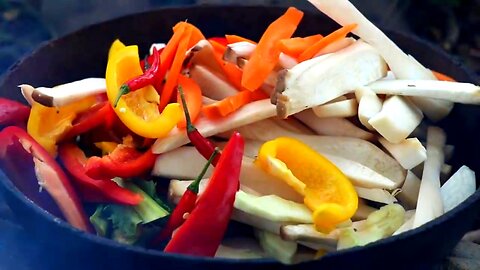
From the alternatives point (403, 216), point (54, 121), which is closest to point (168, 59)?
point (54, 121)

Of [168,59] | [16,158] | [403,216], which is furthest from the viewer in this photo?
[168,59]

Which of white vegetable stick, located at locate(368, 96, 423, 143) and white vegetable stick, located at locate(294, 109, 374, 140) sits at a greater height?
white vegetable stick, located at locate(368, 96, 423, 143)

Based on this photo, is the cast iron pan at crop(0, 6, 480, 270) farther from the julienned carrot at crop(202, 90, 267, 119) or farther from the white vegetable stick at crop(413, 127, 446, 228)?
the julienned carrot at crop(202, 90, 267, 119)

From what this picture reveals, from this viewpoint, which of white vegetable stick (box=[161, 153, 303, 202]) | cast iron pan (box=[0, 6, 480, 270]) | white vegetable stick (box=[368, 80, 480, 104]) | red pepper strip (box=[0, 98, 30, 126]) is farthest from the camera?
red pepper strip (box=[0, 98, 30, 126])

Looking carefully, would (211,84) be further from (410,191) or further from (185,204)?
(410,191)

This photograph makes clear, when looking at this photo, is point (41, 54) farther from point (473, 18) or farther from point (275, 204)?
point (473, 18)

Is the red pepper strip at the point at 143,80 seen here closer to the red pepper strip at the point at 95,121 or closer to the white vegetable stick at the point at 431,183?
the red pepper strip at the point at 95,121

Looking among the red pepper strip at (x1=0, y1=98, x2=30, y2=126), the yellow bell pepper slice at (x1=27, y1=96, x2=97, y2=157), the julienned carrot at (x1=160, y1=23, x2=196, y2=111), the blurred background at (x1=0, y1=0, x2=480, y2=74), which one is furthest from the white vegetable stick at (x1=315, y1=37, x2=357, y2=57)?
the blurred background at (x1=0, y1=0, x2=480, y2=74)
